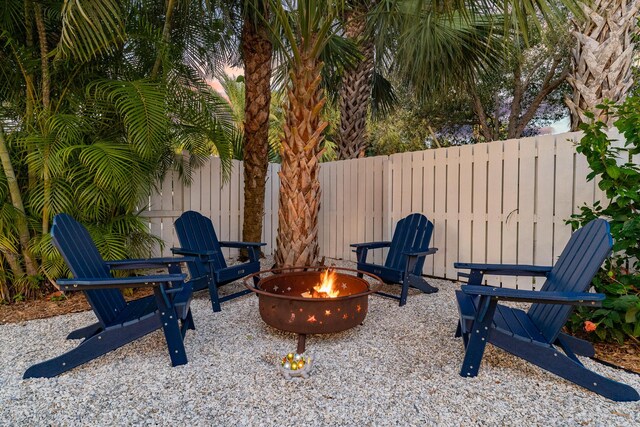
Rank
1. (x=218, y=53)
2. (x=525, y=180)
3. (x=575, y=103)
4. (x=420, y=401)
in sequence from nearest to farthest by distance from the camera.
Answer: (x=420, y=401)
(x=525, y=180)
(x=575, y=103)
(x=218, y=53)

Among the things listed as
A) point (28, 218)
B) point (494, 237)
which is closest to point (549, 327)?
point (494, 237)

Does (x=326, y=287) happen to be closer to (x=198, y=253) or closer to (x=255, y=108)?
(x=198, y=253)

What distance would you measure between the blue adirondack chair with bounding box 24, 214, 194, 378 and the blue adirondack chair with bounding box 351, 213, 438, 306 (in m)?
1.96

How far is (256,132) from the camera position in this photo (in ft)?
16.1

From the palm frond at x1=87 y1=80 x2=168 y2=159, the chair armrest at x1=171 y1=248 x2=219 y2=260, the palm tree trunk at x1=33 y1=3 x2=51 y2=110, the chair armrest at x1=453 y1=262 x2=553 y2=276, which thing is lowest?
the chair armrest at x1=171 y1=248 x2=219 y2=260

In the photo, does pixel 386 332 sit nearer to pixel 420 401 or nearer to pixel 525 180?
pixel 420 401

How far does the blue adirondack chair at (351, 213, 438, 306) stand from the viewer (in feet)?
11.3

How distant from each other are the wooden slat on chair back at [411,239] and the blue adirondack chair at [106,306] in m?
2.34

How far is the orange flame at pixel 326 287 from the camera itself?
2770mm

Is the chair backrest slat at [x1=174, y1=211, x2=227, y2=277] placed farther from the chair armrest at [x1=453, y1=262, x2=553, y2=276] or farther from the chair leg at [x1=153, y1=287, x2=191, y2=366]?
the chair armrest at [x1=453, y1=262, x2=553, y2=276]

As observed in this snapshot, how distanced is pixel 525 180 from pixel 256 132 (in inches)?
135

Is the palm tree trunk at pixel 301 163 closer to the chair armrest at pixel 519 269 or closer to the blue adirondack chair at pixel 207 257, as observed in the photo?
the blue adirondack chair at pixel 207 257

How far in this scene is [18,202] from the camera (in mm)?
3164

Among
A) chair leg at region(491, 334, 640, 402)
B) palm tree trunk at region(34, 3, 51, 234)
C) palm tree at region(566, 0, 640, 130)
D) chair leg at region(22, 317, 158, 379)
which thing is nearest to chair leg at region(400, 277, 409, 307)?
chair leg at region(491, 334, 640, 402)
